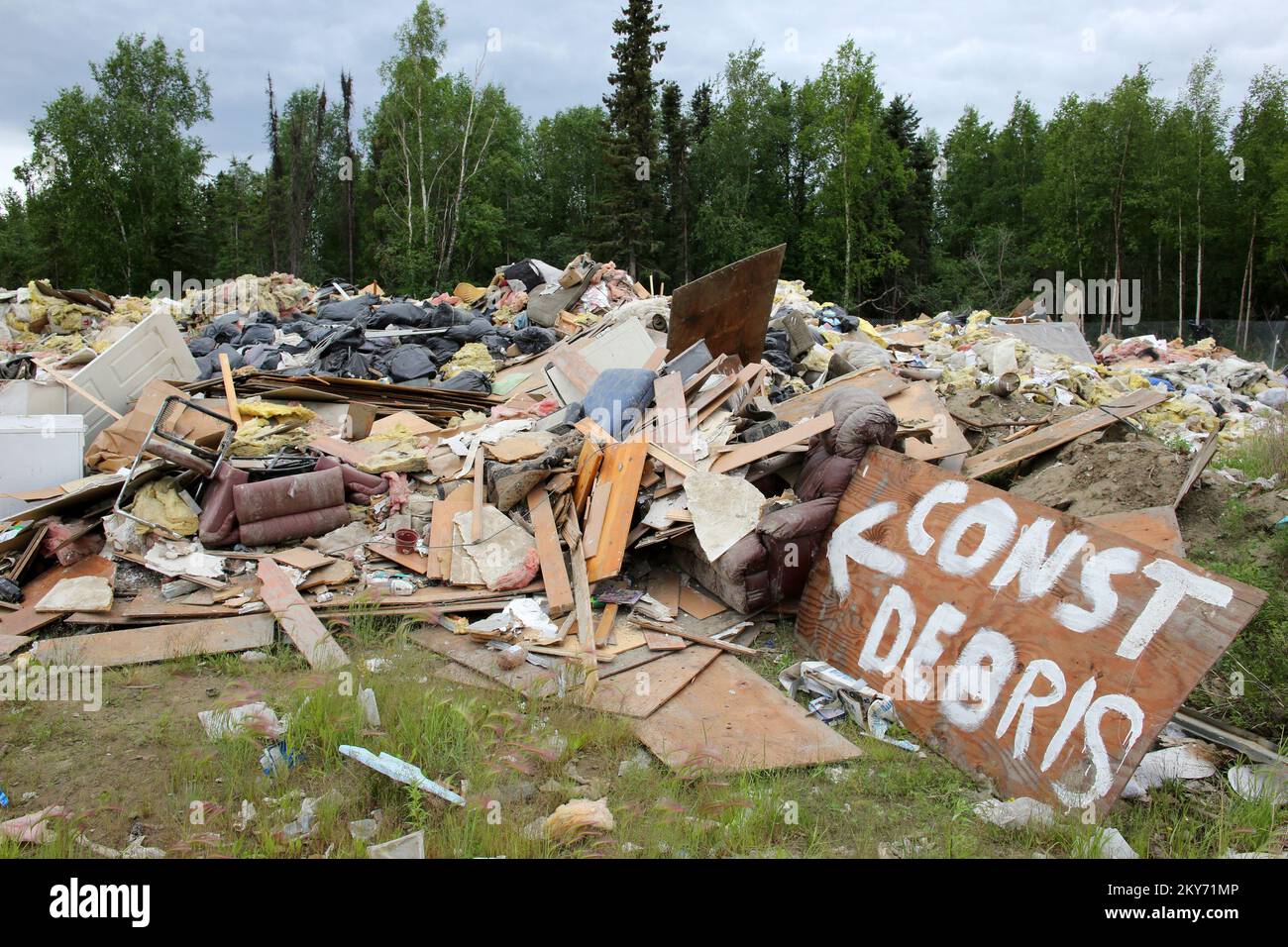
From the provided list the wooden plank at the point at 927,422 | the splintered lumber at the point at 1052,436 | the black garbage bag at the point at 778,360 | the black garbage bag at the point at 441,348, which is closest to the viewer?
the wooden plank at the point at 927,422

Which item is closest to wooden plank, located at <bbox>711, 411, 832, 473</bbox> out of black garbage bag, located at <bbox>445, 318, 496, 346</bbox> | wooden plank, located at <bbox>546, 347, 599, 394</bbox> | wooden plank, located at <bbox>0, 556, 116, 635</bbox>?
wooden plank, located at <bbox>546, 347, 599, 394</bbox>

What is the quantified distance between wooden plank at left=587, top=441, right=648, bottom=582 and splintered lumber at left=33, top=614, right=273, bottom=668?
2.04 meters

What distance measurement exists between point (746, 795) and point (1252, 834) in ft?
6.08

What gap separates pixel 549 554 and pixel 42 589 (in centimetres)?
327

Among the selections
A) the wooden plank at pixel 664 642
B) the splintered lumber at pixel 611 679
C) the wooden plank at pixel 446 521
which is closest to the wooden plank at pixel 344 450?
the wooden plank at pixel 446 521

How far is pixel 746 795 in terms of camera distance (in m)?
3.39

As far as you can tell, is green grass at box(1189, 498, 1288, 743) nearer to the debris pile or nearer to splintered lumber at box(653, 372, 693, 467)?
the debris pile

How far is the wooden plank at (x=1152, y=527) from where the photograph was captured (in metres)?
4.16

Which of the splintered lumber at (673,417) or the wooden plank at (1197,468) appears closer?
the wooden plank at (1197,468)

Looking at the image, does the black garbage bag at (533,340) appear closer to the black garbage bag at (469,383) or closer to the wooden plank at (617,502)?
Answer: the black garbage bag at (469,383)

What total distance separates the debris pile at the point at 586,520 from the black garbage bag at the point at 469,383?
1.62ft

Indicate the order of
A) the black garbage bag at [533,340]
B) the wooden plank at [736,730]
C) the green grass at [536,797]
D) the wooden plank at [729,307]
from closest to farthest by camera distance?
the green grass at [536,797] < the wooden plank at [736,730] < the wooden plank at [729,307] < the black garbage bag at [533,340]

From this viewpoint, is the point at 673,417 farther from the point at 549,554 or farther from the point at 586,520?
the point at 549,554
